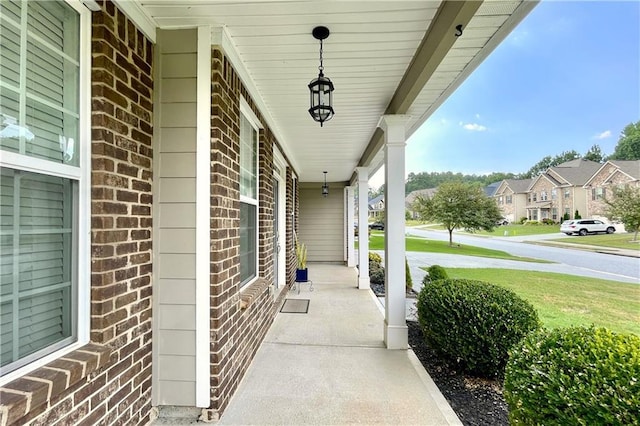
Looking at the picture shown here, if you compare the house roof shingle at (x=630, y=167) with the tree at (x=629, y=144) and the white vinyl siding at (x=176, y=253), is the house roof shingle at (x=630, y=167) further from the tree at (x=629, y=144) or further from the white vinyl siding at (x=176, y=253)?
the white vinyl siding at (x=176, y=253)

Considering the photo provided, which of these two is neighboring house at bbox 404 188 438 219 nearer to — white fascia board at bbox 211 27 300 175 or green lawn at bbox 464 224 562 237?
green lawn at bbox 464 224 562 237

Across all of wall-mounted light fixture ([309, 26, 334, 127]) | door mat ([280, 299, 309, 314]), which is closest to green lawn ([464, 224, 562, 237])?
door mat ([280, 299, 309, 314])

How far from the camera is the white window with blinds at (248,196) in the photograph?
9.89 ft

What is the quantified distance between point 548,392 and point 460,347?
1.32 meters

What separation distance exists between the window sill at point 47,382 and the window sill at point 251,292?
1.20 metres

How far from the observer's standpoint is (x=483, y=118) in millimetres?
34250

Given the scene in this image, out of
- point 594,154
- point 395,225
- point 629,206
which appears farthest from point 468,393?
point 594,154

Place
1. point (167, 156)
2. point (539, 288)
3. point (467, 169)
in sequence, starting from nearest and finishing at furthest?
point (167, 156) < point (539, 288) < point (467, 169)

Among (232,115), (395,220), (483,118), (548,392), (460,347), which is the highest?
(483,118)

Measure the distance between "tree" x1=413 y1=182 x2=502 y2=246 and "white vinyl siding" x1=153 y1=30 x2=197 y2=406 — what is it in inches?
677

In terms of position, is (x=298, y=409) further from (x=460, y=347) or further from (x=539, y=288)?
(x=539, y=288)

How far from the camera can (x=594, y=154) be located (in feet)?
132

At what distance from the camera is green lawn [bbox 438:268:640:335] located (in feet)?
16.3

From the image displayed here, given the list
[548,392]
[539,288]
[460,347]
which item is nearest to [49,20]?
[548,392]
